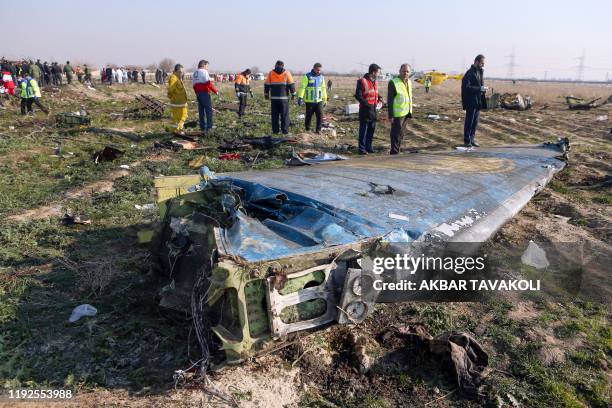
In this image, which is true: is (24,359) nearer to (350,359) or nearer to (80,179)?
(350,359)

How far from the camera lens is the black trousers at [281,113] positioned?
9.67 meters

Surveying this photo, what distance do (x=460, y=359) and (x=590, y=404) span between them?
29.6 inches

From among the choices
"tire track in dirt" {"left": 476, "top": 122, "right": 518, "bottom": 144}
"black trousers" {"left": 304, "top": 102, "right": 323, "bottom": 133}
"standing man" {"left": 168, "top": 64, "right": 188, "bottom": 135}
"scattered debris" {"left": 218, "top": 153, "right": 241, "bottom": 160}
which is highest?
"standing man" {"left": 168, "top": 64, "right": 188, "bottom": 135}

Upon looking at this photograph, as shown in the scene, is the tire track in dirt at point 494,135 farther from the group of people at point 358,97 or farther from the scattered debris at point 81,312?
the scattered debris at point 81,312

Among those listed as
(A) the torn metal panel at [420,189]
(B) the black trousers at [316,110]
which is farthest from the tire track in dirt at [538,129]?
(A) the torn metal panel at [420,189]

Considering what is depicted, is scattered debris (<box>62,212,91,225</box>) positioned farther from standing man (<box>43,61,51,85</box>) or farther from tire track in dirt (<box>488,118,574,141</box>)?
standing man (<box>43,61,51,85</box>)

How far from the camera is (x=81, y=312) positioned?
3.29 metres

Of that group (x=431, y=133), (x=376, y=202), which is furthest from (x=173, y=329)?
(x=431, y=133)

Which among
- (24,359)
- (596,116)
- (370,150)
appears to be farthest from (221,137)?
(596,116)

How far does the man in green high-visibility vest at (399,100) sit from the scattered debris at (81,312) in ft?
20.2

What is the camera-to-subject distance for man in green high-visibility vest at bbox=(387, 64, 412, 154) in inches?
312

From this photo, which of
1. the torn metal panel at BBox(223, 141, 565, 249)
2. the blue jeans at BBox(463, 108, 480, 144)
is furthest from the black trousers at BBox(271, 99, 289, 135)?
the torn metal panel at BBox(223, 141, 565, 249)

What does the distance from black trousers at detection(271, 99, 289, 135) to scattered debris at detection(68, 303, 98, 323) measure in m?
7.04

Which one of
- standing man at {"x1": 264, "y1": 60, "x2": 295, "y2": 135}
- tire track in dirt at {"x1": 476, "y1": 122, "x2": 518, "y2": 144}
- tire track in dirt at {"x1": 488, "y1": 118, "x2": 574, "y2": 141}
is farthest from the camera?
tire track in dirt at {"x1": 488, "y1": 118, "x2": 574, "y2": 141}
